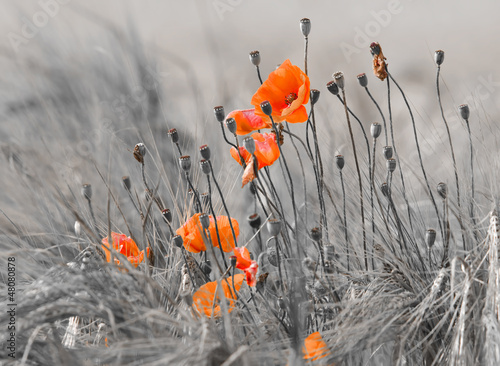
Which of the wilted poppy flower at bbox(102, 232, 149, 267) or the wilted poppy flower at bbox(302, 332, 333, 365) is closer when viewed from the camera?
the wilted poppy flower at bbox(302, 332, 333, 365)

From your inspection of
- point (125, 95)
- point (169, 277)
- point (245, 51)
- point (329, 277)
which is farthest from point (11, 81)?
point (245, 51)

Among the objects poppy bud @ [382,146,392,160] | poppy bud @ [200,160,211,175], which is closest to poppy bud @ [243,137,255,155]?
poppy bud @ [200,160,211,175]

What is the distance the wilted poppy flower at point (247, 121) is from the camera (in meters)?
0.60

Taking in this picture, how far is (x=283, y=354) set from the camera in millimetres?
463

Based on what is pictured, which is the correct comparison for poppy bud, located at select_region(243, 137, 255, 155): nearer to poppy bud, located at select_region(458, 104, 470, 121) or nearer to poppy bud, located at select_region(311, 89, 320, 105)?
poppy bud, located at select_region(311, 89, 320, 105)

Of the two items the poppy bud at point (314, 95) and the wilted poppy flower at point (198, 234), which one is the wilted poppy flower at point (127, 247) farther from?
the poppy bud at point (314, 95)

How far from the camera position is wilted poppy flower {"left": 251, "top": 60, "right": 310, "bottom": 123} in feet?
1.92

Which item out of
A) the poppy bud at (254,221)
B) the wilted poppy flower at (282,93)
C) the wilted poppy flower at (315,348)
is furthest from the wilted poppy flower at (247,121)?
the wilted poppy flower at (315,348)

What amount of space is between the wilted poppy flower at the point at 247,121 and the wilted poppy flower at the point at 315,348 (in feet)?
0.73

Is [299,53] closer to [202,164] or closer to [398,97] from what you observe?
[398,97]

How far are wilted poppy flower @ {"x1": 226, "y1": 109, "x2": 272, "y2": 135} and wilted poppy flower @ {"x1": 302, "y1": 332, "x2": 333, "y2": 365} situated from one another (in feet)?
0.73

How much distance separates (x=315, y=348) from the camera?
18.7 inches

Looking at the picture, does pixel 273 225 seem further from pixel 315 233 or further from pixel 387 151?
pixel 387 151

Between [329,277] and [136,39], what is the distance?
3.51 ft
